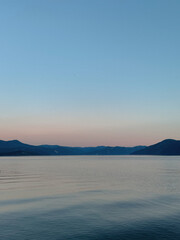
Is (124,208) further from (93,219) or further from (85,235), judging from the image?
(85,235)

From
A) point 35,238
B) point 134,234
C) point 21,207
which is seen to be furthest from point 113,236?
point 21,207

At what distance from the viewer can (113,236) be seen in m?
25.8

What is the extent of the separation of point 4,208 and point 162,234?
2587 cm

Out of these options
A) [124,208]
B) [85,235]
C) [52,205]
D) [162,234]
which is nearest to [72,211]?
[52,205]

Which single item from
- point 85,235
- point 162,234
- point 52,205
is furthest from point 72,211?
point 162,234

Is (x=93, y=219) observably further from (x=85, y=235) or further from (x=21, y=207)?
(x=21, y=207)

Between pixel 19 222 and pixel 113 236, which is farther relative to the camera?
pixel 19 222

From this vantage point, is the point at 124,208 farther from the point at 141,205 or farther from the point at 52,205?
the point at 52,205

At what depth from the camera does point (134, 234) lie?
26.6 meters

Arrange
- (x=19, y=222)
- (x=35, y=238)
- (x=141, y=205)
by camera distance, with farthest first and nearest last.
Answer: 1. (x=141, y=205)
2. (x=19, y=222)
3. (x=35, y=238)

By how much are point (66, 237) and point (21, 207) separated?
16.7m

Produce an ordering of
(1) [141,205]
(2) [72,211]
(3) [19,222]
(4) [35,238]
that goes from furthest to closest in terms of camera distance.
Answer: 1. (1) [141,205]
2. (2) [72,211]
3. (3) [19,222]
4. (4) [35,238]

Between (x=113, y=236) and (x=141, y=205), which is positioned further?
(x=141, y=205)

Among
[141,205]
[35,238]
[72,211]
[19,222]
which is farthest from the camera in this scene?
[141,205]
